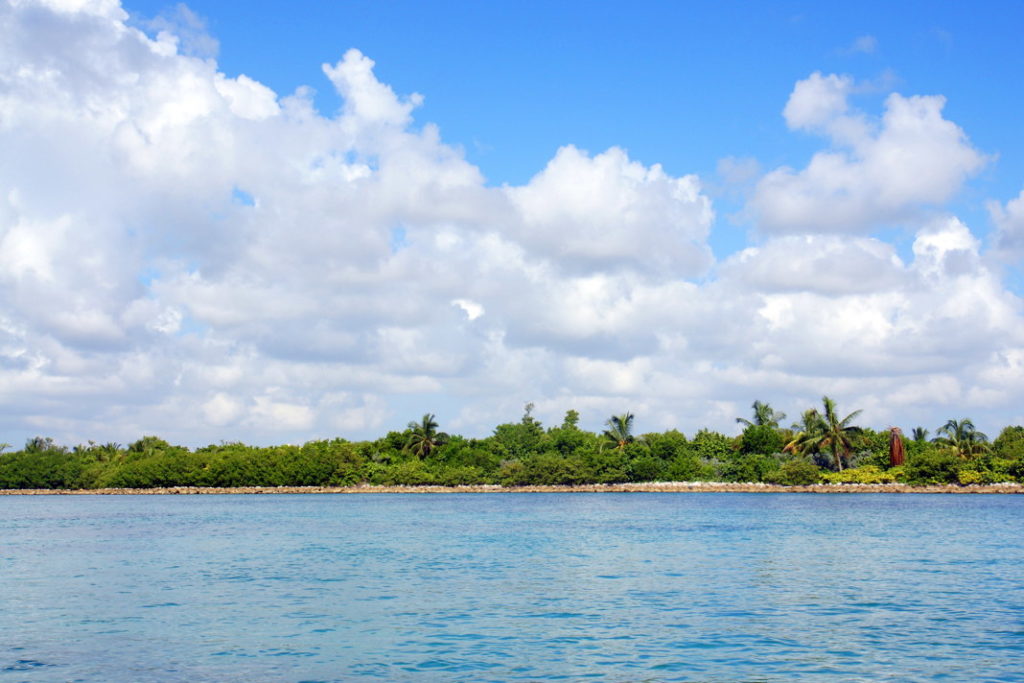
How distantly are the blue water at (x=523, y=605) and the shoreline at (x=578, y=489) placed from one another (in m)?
49.9

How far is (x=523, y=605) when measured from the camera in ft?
85.5

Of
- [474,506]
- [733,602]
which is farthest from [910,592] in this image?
[474,506]

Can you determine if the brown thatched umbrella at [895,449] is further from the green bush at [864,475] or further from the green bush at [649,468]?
the green bush at [649,468]

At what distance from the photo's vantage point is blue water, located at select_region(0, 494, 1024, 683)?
725 inches

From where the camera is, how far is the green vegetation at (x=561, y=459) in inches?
4053

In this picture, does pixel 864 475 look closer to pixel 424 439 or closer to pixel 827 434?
pixel 827 434

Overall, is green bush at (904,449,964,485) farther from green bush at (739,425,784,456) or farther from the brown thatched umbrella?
green bush at (739,425,784,456)

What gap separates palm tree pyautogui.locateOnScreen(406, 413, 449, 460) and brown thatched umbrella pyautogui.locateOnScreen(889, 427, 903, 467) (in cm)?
6036

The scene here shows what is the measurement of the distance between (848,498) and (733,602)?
72725 millimetres

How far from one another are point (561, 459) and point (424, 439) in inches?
859

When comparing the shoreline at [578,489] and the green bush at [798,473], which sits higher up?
the green bush at [798,473]

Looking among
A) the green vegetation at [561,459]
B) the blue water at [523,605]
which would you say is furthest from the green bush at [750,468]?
the blue water at [523,605]

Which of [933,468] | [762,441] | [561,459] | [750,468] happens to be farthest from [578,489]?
[933,468]

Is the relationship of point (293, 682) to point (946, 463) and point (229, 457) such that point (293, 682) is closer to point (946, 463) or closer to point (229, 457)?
point (946, 463)
